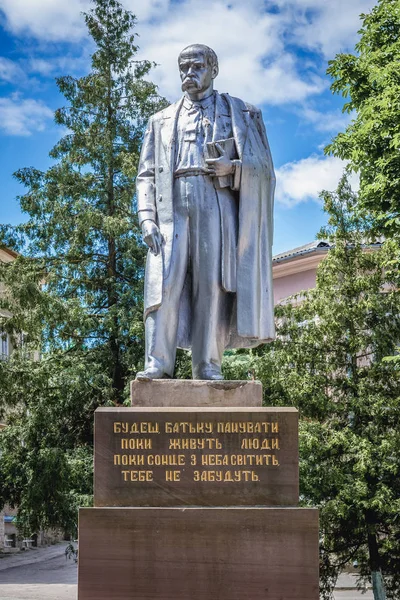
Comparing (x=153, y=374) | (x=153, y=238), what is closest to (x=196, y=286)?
(x=153, y=238)

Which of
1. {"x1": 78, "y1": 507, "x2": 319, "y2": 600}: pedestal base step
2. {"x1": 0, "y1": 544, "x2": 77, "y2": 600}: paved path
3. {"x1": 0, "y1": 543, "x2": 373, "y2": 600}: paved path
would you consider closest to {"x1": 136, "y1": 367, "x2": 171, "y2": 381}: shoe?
{"x1": 78, "y1": 507, "x2": 319, "y2": 600}: pedestal base step

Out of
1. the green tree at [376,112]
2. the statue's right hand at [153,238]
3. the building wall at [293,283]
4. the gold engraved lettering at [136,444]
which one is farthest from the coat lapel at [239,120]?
the building wall at [293,283]

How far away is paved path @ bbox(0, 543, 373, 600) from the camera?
23594 millimetres

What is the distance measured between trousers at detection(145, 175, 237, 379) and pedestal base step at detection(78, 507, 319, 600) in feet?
4.86

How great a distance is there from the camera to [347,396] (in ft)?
73.8

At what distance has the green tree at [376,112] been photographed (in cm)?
2008

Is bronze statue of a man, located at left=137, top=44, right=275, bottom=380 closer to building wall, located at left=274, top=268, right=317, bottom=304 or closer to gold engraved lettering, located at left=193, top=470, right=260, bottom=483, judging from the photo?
gold engraved lettering, located at left=193, top=470, right=260, bottom=483

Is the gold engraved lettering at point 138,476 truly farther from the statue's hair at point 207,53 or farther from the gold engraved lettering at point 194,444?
the statue's hair at point 207,53

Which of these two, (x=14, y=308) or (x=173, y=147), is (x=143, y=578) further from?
(x=14, y=308)

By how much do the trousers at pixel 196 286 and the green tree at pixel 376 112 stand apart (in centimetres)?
1142

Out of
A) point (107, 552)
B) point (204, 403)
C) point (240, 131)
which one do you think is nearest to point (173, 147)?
point (240, 131)

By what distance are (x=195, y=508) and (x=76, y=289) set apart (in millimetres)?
19451

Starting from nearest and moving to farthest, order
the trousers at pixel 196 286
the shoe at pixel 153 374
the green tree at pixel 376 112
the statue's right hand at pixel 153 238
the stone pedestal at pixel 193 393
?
the stone pedestal at pixel 193 393
the shoe at pixel 153 374
the trousers at pixel 196 286
the statue's right hand at pixel 153 238
the green tree at pixel 376 112

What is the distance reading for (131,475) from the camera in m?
7.78
